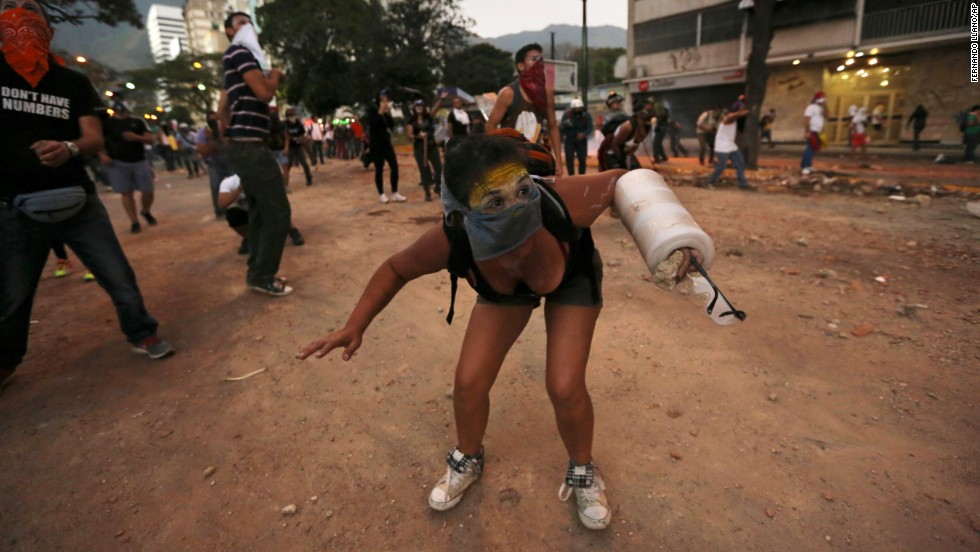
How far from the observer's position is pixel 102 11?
50.2 feet

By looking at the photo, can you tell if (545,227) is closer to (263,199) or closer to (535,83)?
(535,83)

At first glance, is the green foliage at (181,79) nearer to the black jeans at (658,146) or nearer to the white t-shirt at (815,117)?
the black jeans at (658,146)

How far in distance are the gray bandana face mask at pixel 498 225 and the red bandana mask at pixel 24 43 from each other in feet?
9.33

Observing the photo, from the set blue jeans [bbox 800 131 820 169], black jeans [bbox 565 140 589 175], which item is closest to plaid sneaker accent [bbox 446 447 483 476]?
black jeans [bbox 565 140 589 175]

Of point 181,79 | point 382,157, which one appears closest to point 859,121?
point 382,157

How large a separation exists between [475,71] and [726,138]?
123ft

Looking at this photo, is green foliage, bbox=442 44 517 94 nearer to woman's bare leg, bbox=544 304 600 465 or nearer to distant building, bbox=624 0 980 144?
distant building, bbox=624 0 980 144

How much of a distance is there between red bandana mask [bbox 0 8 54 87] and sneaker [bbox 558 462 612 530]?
12.0 feet

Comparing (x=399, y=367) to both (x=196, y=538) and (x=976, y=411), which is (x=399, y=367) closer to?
(x=196, y=538)

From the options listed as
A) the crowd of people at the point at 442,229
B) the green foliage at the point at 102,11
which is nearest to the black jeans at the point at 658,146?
the crowd of people at the point at 442,229

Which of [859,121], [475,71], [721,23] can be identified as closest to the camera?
[859,121]

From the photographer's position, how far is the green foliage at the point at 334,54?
37688 mm

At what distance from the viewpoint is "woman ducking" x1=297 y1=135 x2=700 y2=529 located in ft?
5.22

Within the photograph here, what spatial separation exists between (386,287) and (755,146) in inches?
525
